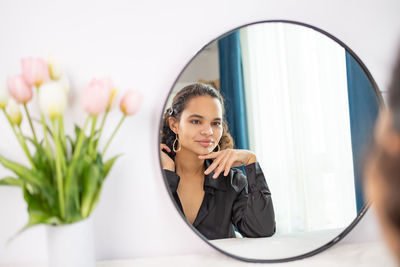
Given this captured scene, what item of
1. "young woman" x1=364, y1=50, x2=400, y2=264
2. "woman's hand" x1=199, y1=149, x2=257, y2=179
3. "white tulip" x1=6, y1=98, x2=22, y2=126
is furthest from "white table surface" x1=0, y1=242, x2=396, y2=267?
"young woman" x1=364, y1=50, x2=400, y2=264

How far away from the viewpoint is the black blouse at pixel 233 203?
77 centimetres

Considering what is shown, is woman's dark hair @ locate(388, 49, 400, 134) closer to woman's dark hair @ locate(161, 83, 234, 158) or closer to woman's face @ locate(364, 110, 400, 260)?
woman's face @ locate(364, 110, 400, 260)

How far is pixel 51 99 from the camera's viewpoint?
613 mm

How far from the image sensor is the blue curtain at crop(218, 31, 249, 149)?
0.76 m

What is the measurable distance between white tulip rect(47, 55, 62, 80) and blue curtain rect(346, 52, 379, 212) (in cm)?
60

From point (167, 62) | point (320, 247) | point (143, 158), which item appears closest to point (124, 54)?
point (167, 62)

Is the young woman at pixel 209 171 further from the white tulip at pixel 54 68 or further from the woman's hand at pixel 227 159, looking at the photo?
the white tulip at pixel 54 68

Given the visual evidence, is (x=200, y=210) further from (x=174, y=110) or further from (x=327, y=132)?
(x=327, y=132)

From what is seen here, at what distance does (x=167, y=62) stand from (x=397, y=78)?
50 centimetres

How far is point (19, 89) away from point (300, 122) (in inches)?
21.7

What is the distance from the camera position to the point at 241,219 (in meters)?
0.77

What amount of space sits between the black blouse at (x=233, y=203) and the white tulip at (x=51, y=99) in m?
0.26

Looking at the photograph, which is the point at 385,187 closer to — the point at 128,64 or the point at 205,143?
the point at 205,143

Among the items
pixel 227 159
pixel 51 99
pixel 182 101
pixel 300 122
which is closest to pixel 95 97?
pixel 51 99
